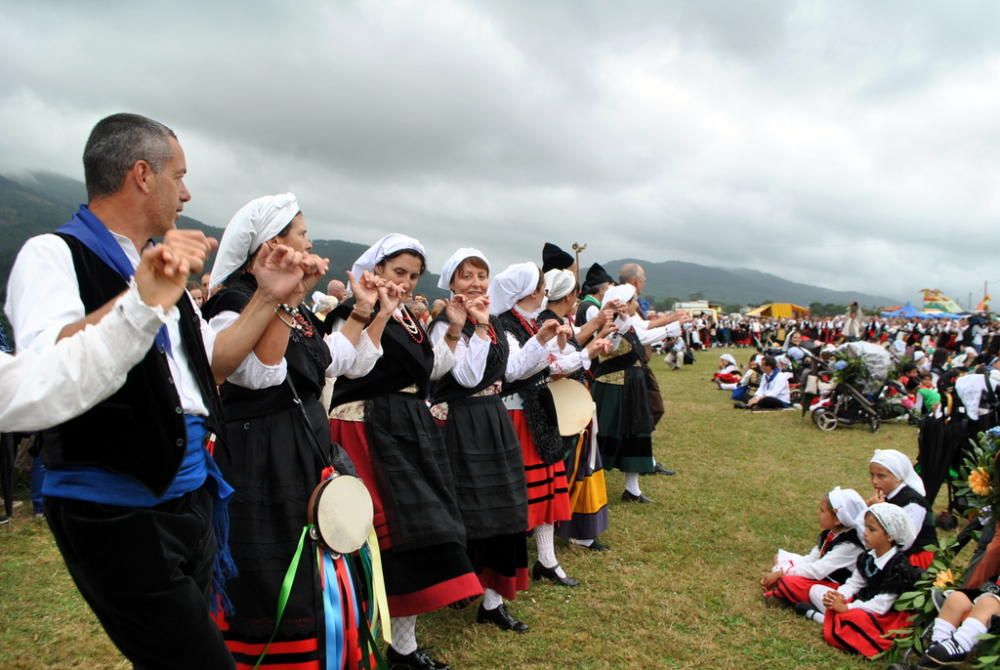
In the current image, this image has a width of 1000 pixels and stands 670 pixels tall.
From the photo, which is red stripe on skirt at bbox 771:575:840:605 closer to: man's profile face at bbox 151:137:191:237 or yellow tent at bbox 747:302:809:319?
man's profile face at bbox 151:137:191:237

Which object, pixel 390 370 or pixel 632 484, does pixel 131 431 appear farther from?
pixel 632 484

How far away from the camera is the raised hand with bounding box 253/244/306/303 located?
2.05 meters

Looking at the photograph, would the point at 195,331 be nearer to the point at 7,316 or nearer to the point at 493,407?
the point at 7,316

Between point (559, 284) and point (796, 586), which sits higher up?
point (559, 284)

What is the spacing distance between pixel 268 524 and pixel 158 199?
118 cm

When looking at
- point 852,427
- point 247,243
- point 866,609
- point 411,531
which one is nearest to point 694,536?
point 866,609

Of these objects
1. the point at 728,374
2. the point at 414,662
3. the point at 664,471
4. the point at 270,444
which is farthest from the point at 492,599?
the point at 728,374

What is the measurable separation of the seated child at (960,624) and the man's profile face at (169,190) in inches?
150

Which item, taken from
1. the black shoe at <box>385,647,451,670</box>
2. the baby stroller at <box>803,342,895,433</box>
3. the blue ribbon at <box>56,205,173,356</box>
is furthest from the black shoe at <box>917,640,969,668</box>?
the baby stroller at <box>803,342,895,433</box>

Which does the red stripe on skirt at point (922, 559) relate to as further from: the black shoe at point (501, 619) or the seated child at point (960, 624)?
Answer: the black shoe at point (501, 619)

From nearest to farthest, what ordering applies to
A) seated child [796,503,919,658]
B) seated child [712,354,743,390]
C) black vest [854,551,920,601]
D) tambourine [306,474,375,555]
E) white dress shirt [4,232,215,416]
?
1. white dress shirt [4,232,215,416]
2. tambourine [306,474,375,555]
3. seated child [796,503,919,658]
4. black vest [854,551,920,601]
5. seated child [712,354,743,390]

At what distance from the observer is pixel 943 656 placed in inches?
127

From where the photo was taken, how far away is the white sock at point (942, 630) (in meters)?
3.29

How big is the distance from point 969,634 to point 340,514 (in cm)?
302
